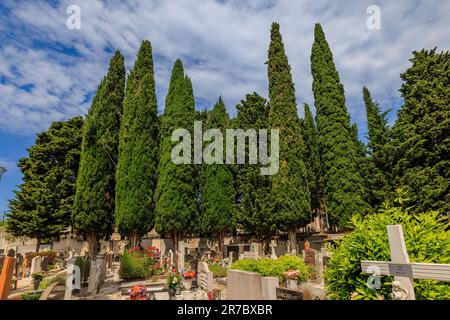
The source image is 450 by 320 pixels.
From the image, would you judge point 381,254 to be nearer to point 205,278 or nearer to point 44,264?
point 205,278

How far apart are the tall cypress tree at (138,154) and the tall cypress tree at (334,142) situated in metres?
12.8

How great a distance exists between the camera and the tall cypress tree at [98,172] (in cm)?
1662

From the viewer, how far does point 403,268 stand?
122 inches

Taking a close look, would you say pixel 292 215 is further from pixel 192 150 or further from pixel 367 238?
pixel 367 238

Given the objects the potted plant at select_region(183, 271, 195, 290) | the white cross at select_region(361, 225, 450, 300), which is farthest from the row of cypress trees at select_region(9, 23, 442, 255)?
the white cross at select_region(361, 225, 450, 300)

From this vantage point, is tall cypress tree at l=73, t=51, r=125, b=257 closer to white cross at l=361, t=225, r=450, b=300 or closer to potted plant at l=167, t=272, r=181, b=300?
potted plant at l=167, t=272, r=181, b=300

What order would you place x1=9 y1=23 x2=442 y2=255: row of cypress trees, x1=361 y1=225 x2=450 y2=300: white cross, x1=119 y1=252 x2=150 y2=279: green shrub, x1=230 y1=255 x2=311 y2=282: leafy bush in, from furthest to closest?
x1=9 y1=23 x2=442 y2=255: row of cypress trees < x1=119 y1=252 x2=150 y2=279: green shrub < x1=230 y1=255 x2=311 y2=282: leafy bush < x1=361 y1=225 x2=450 y2=300: white cross

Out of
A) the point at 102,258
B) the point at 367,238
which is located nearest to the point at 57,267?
the point at 102,258

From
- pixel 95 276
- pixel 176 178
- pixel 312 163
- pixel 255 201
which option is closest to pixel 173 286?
pixel 95 276

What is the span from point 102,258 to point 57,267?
851 cm

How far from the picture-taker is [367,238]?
396cm

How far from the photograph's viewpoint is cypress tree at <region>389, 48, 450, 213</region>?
1284cm

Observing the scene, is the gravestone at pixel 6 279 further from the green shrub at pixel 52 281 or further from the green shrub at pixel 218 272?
the green shrub at pixel 218 272

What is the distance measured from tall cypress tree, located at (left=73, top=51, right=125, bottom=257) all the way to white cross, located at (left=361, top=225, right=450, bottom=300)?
55.6ft
